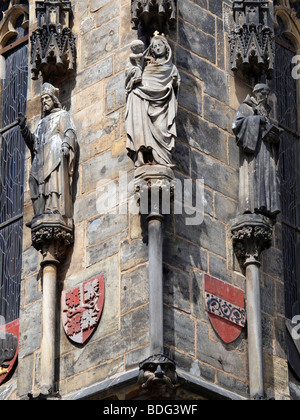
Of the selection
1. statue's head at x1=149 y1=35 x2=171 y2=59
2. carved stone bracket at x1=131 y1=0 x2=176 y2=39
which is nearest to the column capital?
statue's head at x1=149 y1=35 x2=171 y2=59

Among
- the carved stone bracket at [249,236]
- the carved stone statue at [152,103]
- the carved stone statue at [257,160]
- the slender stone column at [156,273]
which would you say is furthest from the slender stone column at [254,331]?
the carved stone statue at [152,103]

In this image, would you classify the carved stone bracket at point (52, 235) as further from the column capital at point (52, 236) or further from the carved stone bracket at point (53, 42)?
the carved stone bracket at point (53, 42)

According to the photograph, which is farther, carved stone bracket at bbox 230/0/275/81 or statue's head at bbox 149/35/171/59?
carved stone bracket at bbox 230/0/275/81

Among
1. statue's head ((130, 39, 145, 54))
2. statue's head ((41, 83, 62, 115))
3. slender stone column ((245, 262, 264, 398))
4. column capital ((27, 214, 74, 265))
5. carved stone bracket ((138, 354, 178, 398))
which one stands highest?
statue's head ((130, 39, 145, 54))

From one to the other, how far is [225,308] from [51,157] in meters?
2.56

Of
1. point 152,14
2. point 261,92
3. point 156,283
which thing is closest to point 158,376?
point 156,283

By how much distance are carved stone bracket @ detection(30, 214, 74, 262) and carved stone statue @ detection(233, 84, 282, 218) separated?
6.31 feet

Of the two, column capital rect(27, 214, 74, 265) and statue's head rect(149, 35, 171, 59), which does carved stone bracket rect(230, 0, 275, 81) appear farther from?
column capital rect(27, 214, 74, 265)

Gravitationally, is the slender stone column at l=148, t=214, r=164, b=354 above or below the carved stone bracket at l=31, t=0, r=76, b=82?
below

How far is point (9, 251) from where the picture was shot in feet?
89.9

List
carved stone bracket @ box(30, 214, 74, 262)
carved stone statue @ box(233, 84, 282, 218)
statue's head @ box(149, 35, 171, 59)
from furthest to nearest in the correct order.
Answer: carved stone statue @ box(233, 84, 282, 218) → statue's head @ box(149, 35, 171, 59) → carved stone bracket @ box(30, 214, 74, 262)

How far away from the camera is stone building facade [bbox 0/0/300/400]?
24109 mm

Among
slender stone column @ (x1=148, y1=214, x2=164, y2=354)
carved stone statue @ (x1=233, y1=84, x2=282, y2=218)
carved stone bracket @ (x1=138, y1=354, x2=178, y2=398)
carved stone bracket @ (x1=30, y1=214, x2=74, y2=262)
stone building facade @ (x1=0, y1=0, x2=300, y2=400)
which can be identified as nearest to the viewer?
carved stone bracket @ (x1=138, y1=354, x2=178, y2=398)
